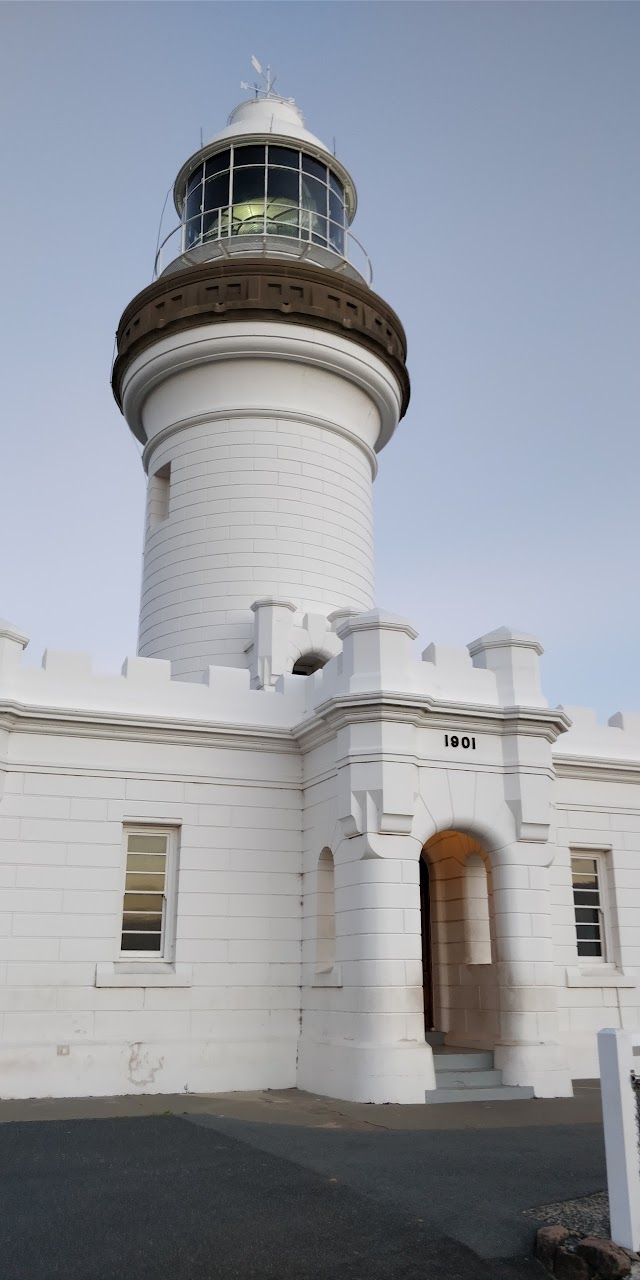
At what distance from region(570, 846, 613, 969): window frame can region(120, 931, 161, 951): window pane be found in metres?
5.32

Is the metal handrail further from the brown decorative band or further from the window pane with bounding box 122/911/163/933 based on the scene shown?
the window pane with bounding box 122/911/163/933

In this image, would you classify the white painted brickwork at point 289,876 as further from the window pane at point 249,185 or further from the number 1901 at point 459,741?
the window pane at point 249,185

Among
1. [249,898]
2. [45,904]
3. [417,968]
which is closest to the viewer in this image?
[417,968]

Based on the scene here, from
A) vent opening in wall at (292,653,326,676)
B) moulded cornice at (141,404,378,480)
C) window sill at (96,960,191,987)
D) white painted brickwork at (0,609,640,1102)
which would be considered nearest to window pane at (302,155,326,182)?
moulded cornice at (141,404,378,480)

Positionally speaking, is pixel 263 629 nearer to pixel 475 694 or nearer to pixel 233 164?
pixel 475 694

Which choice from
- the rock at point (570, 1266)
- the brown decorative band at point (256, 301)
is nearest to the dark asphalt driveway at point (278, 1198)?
the rock at point (570, 1266)

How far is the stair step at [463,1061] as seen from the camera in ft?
36.6

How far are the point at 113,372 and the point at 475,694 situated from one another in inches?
378

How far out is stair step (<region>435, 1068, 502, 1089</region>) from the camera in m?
10.8

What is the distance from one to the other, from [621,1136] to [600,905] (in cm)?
882

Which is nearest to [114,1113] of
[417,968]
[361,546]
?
[417,968]

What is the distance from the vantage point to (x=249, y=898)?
12352 mm

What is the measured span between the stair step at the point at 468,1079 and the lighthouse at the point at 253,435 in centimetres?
601

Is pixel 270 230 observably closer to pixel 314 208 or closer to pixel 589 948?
pixel 314 208
